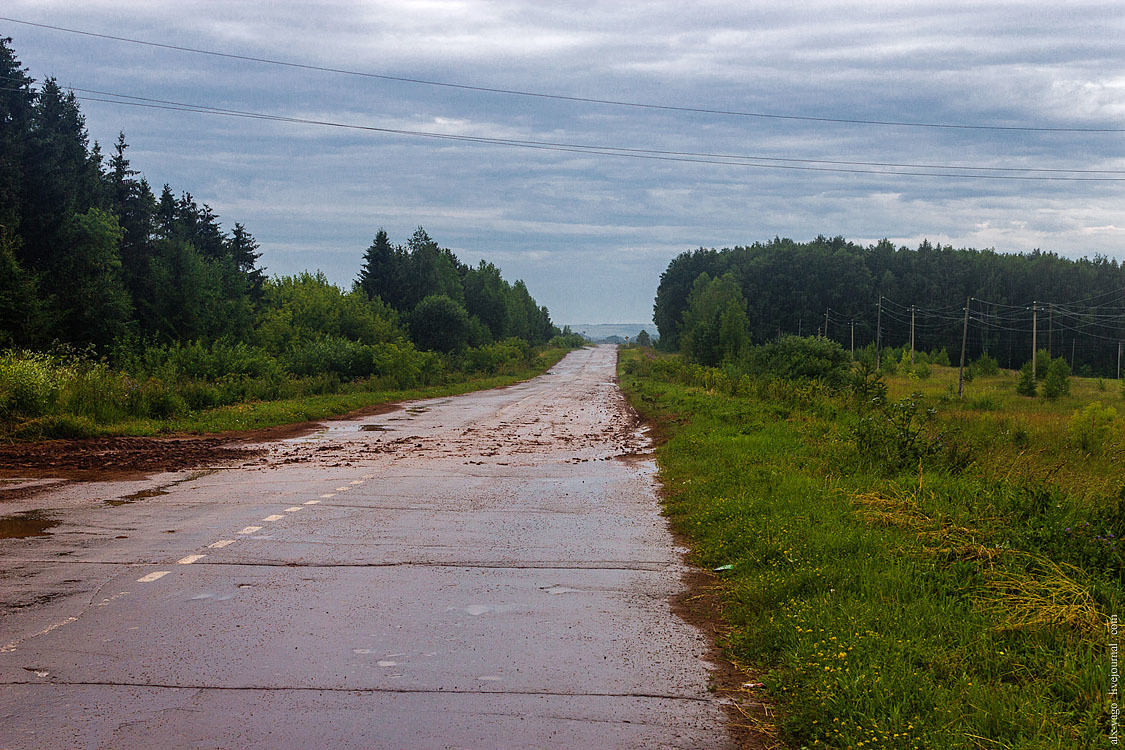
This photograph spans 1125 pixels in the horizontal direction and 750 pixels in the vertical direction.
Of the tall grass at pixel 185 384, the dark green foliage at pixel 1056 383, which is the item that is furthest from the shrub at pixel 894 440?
the dark green foliage at pixel 1056 383

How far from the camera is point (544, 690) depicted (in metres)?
4.91

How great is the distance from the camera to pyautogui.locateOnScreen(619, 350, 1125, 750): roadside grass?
4.34 metres

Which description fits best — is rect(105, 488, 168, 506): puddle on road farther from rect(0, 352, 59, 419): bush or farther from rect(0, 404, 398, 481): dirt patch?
rect(0, 352, 59, 419): bush

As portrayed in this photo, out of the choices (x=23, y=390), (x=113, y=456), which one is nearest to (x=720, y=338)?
(x=23, y=390)

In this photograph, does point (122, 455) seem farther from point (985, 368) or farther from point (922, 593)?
point (985, 368)

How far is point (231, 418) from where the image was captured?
75.4 ft

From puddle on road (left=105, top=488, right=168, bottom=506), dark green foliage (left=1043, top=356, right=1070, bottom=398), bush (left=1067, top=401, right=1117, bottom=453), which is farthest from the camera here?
dark green foliage (left=1043, top=356, right=1070, bottom=398)

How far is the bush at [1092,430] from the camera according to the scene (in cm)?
1816

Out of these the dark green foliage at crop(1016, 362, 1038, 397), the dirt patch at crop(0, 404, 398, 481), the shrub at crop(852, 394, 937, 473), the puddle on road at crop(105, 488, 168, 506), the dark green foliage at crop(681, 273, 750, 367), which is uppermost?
the dark green foliage at crop(681, 273, 750, 367)

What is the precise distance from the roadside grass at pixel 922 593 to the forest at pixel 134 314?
52.3 feet

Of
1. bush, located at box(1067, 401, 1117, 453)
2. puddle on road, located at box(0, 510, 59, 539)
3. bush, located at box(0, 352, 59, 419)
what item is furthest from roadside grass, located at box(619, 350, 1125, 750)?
bush, located at box(0, 352, 59, 419)

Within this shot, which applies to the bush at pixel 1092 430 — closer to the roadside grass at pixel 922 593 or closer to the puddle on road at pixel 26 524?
the roadside grass at pixel 922 593

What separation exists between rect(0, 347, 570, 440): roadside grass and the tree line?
274 inches

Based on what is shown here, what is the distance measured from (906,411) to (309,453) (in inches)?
435
